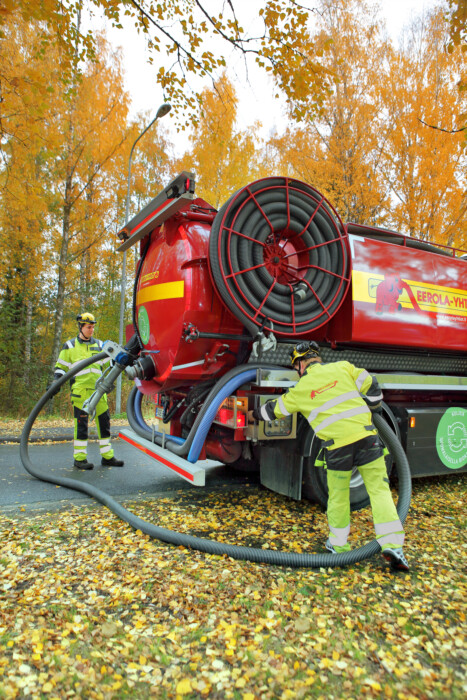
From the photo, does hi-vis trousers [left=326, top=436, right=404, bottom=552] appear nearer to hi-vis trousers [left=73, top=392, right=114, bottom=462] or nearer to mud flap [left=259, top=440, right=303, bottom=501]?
mud flap [left=259, top=440, right=303, bottom=501]

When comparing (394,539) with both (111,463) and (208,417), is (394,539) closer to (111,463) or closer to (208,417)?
(208,417)

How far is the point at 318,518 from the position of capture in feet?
13.1

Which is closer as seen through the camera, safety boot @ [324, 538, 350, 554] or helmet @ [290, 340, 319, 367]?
safety boot @ [324, 538, 350, 554]

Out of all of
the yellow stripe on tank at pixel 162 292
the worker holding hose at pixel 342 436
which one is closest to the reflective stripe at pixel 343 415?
the worker holding hose at pixel 342 436

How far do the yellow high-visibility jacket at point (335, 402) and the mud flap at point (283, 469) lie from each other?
30.2 inches

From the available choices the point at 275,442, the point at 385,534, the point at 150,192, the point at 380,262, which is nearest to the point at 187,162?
the point at 150,192

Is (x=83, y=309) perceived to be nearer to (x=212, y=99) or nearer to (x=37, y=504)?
(x=212, y=99)

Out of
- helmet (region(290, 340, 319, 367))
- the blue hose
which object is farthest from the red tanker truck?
helmet (region(290, 340, 319, 367))

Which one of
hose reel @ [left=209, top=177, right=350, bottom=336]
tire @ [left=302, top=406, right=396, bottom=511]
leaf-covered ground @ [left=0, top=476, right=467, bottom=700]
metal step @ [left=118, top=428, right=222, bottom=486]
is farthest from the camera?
tire @ [left=302, top=406, right=396, bottom=511]

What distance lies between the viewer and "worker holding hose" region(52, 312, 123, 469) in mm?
5629

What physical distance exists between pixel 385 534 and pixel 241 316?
6.40ft

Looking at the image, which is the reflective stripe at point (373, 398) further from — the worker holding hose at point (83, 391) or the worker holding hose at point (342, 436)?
the worker holding hose at point (83, 391)

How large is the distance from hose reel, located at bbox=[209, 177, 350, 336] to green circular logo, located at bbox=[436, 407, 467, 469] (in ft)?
7.07

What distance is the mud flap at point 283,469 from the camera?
13.0 ft
